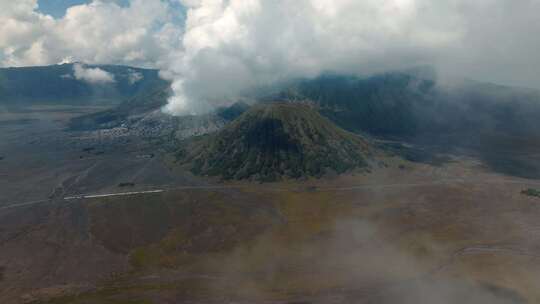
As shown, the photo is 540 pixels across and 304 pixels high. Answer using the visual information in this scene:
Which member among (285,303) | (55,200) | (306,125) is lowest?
(285,303)

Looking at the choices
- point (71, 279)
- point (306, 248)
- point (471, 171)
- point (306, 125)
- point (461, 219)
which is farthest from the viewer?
point (306, 125)

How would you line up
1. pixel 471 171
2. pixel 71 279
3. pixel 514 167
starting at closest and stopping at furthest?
pixel 71 279 → pixel 471 171 → pixel 514 167

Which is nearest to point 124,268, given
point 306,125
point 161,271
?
point 161,271

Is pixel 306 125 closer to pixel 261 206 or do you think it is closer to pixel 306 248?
pixel 261 206

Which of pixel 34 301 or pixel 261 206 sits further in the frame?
pixel 261 206

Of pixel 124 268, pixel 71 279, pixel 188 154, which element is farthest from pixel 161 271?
pixel 188 154

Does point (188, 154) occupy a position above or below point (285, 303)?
above

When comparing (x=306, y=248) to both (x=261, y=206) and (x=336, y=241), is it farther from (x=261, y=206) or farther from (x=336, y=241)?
(x=261, y=206)
